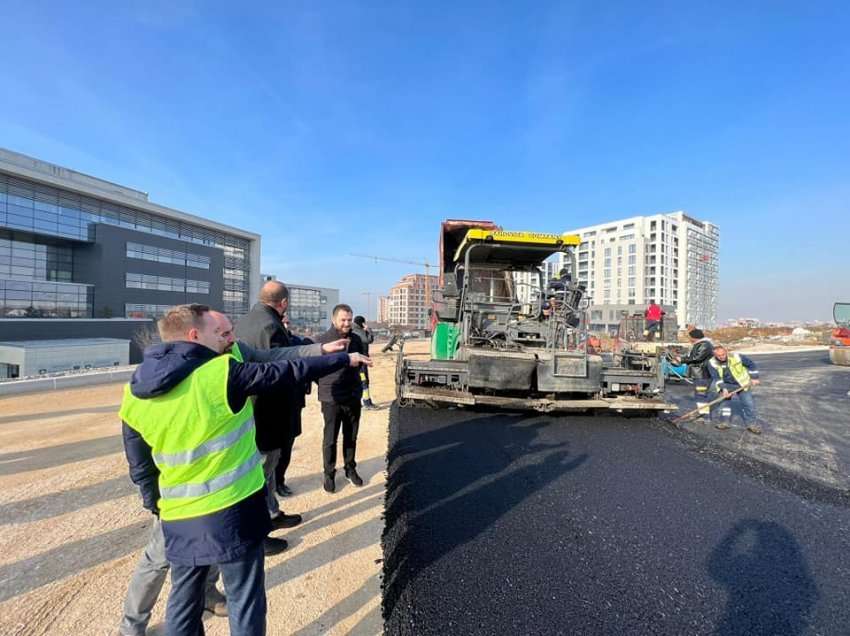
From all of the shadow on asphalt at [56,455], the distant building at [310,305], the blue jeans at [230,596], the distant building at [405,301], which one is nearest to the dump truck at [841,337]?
the blue jeans at [230,596]

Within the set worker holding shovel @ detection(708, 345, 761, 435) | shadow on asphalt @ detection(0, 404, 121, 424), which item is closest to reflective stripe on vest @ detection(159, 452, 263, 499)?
shadow on asphalt @ detection(0, 404, 121, 424)

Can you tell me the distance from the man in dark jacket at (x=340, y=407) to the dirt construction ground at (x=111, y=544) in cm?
17

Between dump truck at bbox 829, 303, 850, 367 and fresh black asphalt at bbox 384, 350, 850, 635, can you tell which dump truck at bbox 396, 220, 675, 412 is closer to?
fresh black asphalt at bbox 384, 350, 850, 635

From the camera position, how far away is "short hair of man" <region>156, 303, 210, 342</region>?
147 centimetres

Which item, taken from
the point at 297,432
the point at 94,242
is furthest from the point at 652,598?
the point at 94,242

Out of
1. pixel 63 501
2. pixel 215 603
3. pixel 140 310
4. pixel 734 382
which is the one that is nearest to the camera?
pixel 215 603

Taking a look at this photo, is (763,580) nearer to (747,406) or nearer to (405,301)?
(747,406)

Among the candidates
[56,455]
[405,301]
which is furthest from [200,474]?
[405,301]

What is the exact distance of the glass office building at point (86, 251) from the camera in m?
29.0

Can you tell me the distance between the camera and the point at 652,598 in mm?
1969

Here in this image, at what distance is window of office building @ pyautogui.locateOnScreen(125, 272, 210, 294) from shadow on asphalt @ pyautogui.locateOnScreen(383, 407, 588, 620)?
38.0 m

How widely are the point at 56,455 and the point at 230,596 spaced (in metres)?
3.81

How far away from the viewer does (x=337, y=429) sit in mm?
3389

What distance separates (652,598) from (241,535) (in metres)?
1.95
